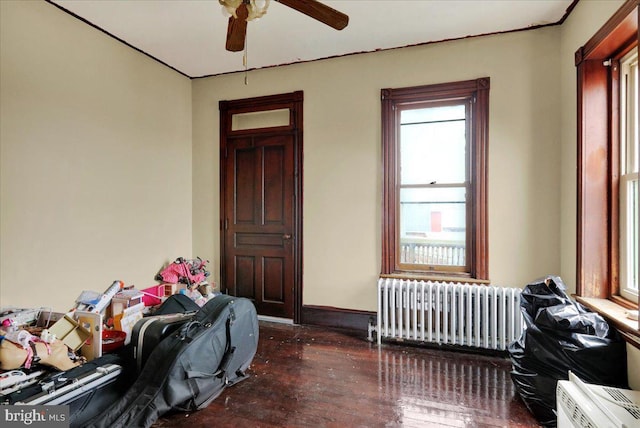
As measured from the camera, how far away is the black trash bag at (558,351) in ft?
5.89

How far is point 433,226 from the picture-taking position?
318cm

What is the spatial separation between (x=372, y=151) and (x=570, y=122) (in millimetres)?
1643

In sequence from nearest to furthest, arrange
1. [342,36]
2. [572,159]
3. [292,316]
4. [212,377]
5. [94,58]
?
[212,377]
[572,159]
[94,58]
[342,36]
[292,316]

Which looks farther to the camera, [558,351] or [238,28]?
[238,28]

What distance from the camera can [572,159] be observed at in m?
2.58

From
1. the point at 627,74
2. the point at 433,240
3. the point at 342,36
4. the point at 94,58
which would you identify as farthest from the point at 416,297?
the point at 94,58

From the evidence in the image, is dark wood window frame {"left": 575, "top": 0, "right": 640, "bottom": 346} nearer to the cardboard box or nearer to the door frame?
the door frame

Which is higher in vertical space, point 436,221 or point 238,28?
point 238,28

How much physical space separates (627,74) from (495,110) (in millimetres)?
886

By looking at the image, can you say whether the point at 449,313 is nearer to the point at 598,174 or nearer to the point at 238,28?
the point at 598,174

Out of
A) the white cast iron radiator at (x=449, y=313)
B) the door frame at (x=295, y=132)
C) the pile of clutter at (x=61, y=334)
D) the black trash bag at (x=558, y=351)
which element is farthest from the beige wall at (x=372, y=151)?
the pile of clutter at (x=61, y=334)

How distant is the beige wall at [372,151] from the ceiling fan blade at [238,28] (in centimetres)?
139

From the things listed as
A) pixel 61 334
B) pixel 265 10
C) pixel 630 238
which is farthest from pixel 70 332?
pixel 630 238

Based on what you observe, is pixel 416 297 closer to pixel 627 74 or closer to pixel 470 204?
pixel 470 204
